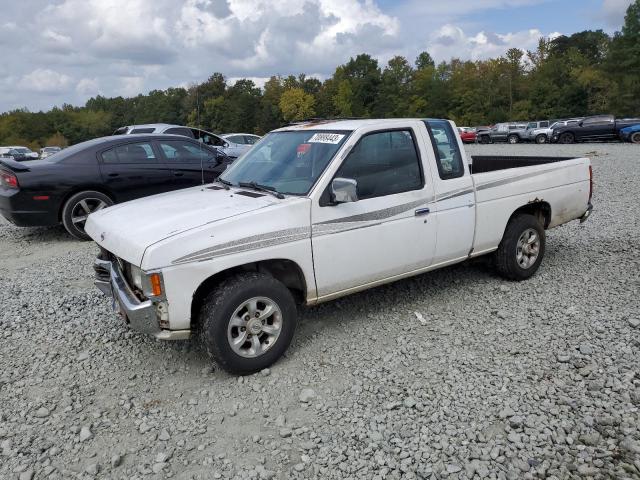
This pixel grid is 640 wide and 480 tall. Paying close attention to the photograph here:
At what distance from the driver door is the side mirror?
122mm

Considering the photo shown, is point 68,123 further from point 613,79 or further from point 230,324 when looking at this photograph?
point 230,324

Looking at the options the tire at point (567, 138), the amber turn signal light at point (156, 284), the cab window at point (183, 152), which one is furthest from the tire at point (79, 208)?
the tire at point (567, 138)

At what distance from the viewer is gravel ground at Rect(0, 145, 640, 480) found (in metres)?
2.99

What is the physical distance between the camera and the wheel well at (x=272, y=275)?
3.84 metres

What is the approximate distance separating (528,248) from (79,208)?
21.5 feet

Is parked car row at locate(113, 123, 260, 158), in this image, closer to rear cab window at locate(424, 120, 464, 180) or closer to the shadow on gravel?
the shadow on gravel

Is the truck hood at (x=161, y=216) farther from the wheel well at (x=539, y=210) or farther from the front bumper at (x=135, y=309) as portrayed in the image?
the wheel well at (x=539, y=210)

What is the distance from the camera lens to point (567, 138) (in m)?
30.6

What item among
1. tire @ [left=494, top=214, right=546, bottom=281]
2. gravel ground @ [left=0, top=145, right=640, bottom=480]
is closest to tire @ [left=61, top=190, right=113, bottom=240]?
gravel ground @ [left=0, top=145, right=640, bottom=480]

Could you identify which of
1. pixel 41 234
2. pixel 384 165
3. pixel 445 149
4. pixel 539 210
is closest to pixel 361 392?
pixel 384 165

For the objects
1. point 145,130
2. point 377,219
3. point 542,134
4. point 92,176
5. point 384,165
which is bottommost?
point 542,134

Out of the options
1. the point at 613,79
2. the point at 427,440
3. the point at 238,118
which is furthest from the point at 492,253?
the point at 238,118

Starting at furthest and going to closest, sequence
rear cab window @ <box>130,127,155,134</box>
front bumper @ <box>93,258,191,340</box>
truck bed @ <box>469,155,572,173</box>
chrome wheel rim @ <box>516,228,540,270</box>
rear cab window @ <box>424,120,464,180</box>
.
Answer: rear cab window @ <box>130,127,155,134</box>
truck bed @ <box>469,155,572,173</box>
chrome wheel rim @ <box>516,228,540,270</box>
rear cab window @ <box>424,120,464,180</box>
front bumper @ <box>93,258,191,340</box>

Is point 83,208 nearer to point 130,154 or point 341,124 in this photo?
point 130,154
